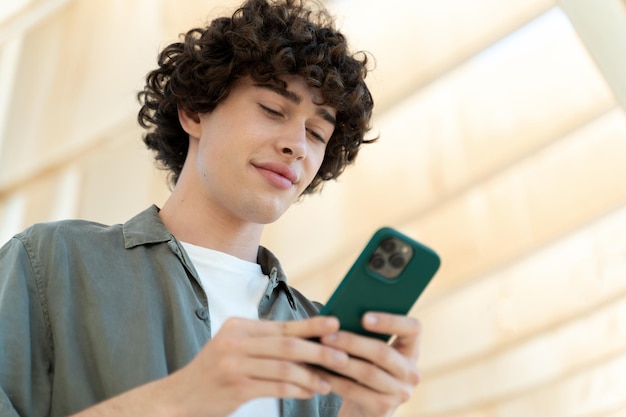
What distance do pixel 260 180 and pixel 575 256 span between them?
6697mm

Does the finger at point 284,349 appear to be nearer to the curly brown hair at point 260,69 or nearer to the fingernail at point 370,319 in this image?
the fingernail at point 370,319

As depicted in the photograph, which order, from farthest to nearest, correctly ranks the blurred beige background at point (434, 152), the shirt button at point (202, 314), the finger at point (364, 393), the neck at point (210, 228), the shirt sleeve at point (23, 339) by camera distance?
the blurred beige background at point (434, 152), the neck at point (210, 228), the shirt button at point (202, 314), the shirt sleeve at point (23, 339), the finger at point (364, 393)

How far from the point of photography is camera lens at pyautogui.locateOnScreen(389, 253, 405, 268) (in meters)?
1.28

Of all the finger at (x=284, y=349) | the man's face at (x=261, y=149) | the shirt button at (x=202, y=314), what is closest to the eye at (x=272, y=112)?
the man's face at (x=261, y=149)

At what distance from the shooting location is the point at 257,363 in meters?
1.20

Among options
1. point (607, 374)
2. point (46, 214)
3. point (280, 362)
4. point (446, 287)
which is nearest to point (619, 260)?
point (446, 287)

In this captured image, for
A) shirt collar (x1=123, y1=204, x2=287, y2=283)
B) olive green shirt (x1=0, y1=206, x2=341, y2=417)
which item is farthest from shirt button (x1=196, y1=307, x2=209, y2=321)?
shirt collar (x1=123, y1=204, x2=287, y2=283)

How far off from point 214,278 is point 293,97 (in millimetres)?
479

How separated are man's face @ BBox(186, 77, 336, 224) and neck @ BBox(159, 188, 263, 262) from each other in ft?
0.06

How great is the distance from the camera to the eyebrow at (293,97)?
196 cm

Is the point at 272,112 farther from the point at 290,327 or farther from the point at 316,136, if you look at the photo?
the point at 290,327

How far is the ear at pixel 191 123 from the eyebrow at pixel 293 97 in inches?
8.4

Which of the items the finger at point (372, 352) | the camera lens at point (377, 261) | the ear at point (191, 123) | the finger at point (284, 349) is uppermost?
the ear at point (191, 123)

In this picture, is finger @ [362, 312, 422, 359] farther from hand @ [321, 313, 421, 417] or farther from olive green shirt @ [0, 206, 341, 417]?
olive green shirt @ [0, 206, 341, 417]
